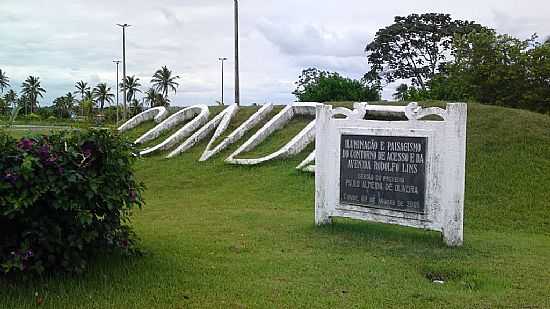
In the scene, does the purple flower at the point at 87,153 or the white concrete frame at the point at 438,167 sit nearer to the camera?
the purple flower at the point at 87,153

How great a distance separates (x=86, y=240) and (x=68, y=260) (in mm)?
271

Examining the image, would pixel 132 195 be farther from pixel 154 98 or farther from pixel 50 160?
pixel 154 98

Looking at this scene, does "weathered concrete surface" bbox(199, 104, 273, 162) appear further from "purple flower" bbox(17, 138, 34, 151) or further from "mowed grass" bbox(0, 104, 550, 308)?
"purple flower" bbox(17, 138, 34, 151)

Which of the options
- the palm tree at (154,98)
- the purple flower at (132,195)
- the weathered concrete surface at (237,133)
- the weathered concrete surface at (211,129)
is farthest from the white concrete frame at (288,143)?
the palm tree at (154,98)

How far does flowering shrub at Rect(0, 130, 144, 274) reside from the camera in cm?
509

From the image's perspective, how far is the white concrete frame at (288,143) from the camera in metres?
14.6

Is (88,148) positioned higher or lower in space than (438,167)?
higher

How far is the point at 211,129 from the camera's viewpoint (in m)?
18.1

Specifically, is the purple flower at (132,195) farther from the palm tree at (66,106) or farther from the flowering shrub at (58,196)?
the palm tree at (66,106)

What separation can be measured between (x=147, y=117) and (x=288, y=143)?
26.3 feet

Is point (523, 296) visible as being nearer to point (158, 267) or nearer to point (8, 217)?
point (158, 267)

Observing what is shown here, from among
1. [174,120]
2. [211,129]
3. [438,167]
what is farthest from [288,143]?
[438,167]

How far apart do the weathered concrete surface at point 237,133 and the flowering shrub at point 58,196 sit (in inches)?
392

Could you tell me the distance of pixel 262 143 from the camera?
636 inches
